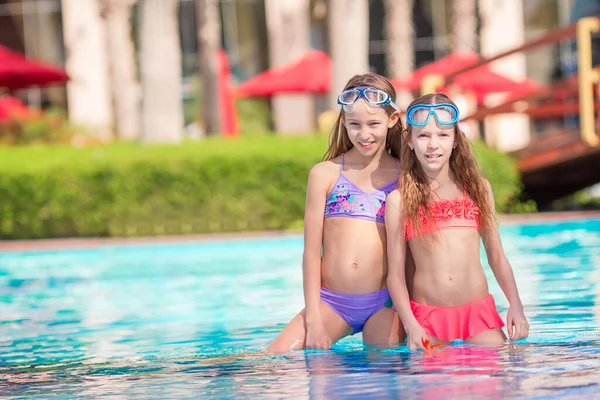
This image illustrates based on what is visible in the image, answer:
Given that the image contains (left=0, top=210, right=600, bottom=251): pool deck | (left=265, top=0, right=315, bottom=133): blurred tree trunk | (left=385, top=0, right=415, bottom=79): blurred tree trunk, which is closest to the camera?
(left=0, top=210, right=600, bottom=251): pool deck

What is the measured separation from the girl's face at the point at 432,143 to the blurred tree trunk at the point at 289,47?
23642 mm

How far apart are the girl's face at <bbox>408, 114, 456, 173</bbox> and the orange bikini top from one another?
185mm

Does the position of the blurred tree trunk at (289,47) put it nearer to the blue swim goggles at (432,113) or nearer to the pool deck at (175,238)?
the pool deck at (175,238)

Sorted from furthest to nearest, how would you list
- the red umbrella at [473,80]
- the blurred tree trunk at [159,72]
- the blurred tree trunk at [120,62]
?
the blurred tree trunk at [120,62] < the red umbrella at [473,80] < the blurred tree trunk at [159,72]

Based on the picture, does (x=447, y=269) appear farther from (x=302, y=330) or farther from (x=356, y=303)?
(x=302, y=330)

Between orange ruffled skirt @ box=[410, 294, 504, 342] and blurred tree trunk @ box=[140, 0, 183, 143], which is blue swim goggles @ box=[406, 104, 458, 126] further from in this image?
blurred tree trunk @ box=[140, 0, 183, 143]

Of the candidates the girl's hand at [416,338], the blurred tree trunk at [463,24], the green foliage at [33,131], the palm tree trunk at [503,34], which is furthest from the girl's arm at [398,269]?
the palm tree trunk at [503,34]

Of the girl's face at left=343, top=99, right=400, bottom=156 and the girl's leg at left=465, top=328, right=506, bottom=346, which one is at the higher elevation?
the girl's face at left=343, top=99, right=400, bottom=156

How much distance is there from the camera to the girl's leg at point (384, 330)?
16.5ft

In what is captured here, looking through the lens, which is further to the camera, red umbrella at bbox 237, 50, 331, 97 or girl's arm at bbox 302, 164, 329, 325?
red umbrella at bbox 237, 50, 331, 97

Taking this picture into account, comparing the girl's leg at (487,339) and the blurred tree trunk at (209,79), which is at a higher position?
the blurred tree trunk at (209,79)

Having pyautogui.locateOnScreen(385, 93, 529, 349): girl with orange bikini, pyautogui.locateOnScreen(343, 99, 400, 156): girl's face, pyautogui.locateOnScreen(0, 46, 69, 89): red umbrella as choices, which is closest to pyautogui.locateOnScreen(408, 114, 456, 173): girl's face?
pyautogui.locateOnScreen(385, 93, 529, 349): girl with orange bikini

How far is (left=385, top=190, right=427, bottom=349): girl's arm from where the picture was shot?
15.8 ft

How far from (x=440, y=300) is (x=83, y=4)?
94.6ft
